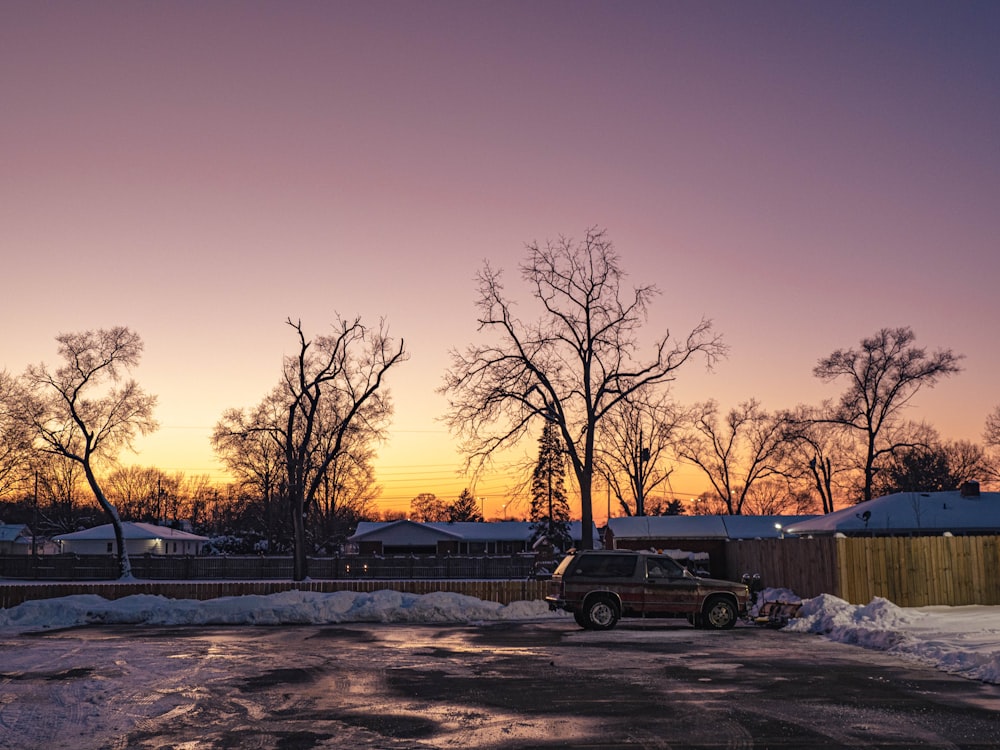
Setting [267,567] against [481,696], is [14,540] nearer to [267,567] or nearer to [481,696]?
[267,567]

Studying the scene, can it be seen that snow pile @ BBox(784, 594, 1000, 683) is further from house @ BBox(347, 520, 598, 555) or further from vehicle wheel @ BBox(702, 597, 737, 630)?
house @ BBox(347, 520, 598, 555)

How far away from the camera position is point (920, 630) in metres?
19.2

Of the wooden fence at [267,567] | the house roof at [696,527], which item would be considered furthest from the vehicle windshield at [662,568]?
the wooden fence at [267,567]

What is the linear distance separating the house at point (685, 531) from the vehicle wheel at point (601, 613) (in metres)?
31.1

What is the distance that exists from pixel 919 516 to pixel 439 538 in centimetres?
5272

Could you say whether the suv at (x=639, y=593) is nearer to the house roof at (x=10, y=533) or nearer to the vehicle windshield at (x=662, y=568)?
the vehicle windshield at (x=662, y=568)

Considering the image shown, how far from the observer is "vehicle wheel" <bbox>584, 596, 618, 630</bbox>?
22688 mm

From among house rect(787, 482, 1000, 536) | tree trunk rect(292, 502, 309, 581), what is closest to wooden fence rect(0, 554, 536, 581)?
tree trunk rect(292, 502, 309, 581)

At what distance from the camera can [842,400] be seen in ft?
216

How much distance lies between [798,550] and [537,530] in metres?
61.2

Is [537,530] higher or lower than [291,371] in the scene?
lower

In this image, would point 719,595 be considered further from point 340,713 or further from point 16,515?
point 16,515

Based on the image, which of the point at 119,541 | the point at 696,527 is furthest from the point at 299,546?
the point at 696,527

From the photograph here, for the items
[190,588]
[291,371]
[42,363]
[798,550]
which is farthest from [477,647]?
[42,363]
